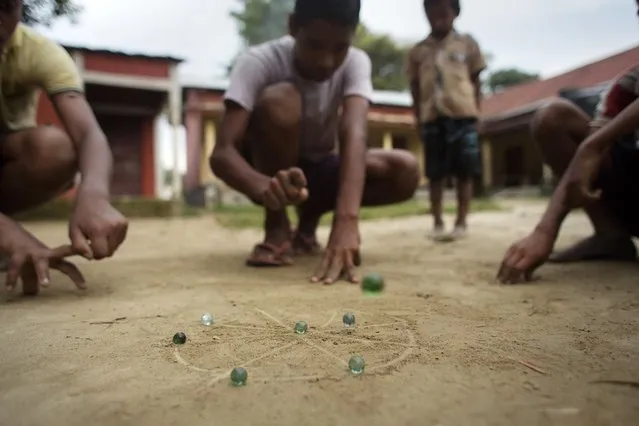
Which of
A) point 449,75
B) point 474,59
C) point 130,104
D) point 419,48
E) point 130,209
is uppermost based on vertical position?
point 130,104

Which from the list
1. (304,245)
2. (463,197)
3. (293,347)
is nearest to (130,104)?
(463,197)

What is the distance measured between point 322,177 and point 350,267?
781 mm

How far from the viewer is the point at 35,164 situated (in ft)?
6.33

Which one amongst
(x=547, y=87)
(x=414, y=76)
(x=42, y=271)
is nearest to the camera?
(x=42, y=271)

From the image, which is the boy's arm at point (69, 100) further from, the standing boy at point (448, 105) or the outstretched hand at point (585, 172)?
the standing boy at point (448, 105)

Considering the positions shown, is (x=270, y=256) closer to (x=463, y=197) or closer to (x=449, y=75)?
(x=463, y=197)

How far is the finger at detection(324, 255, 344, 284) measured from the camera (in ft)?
5.93

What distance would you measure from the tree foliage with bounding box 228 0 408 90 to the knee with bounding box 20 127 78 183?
1859cm

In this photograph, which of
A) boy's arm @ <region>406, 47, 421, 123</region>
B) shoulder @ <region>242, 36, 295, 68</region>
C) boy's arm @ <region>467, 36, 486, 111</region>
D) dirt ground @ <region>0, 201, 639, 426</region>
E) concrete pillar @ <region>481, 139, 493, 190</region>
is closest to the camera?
dirt ground @ <region>0, 201, 639, 426</region>

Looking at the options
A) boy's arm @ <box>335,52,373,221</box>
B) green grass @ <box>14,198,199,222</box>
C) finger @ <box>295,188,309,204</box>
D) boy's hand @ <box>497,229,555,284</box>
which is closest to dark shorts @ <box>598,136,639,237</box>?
boy's hand @ <box>497,229,555,284</box>

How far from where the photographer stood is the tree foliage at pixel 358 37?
20203 millimetres

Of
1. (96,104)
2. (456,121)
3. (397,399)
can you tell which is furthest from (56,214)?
(397,399)

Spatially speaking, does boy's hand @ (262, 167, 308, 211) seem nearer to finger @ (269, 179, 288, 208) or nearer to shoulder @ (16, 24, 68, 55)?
finger @ (269, 179, 288, 208)

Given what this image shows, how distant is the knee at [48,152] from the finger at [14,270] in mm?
518
